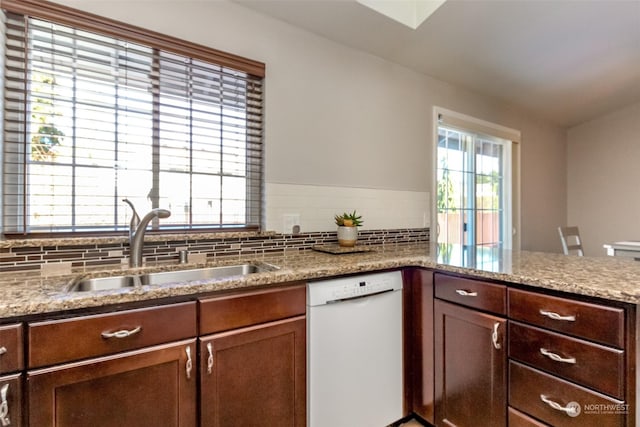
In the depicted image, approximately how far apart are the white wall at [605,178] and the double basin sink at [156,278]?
4772 millimetres

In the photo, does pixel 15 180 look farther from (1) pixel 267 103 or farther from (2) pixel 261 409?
(2) pixel 261 409

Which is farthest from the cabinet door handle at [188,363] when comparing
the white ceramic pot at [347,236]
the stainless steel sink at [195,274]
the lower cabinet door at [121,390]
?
the white ceramic pot at [347,236]

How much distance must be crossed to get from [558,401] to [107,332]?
1.52 meters

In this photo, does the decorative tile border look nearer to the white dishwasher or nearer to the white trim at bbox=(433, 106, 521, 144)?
the white dishwasher

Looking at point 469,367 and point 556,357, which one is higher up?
point 556,357

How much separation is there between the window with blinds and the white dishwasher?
77 cm

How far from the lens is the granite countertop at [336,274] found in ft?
3.07

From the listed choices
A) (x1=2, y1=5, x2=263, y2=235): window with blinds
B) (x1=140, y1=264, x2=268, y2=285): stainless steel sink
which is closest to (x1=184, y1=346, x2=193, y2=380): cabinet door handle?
(x1=140, y1=264, x2=268, y2=285): stainless steel sink

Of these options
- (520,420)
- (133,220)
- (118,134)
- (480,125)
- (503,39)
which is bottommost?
(520,420)

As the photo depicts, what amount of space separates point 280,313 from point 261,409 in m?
0.37

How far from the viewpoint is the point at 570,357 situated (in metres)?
1.07

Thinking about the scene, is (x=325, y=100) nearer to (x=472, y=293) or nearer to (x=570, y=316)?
(x=472, y=293)

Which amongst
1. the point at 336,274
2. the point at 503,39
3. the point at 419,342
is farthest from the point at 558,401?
the point at 503,39

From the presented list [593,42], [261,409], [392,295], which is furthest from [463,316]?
[593,42]
